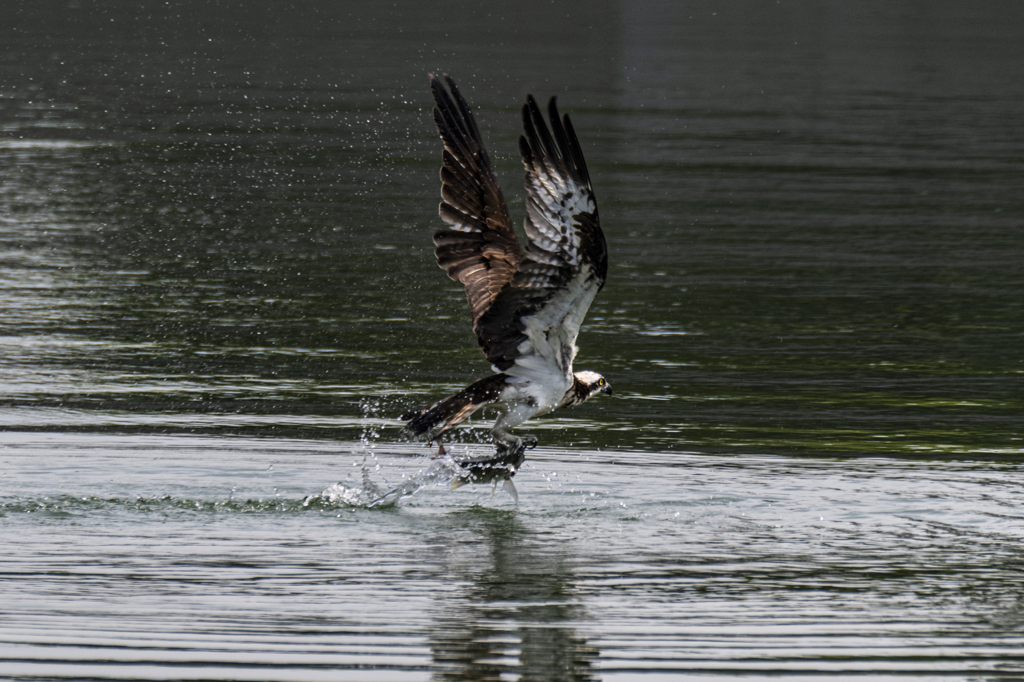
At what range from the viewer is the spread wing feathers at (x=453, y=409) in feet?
29.3

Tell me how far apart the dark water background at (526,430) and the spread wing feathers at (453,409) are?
1.55ft

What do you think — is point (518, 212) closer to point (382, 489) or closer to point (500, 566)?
point (382, 489)

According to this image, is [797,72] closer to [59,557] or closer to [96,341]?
[96,341]

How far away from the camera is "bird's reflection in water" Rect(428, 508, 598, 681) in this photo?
6.38 metres

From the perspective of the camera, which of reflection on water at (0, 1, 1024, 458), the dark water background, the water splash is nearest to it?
the dark water background

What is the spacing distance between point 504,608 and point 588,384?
2.46 metres

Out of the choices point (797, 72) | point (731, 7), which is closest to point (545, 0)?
point (731, 7)

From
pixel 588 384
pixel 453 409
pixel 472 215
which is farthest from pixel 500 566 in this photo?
pixel 472 215

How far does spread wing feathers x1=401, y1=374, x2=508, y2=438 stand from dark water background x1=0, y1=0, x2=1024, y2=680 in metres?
0.47

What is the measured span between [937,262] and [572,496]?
341 inches

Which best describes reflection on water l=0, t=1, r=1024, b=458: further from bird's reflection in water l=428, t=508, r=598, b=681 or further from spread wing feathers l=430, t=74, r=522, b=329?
bird's reflection in water l=428, t=508, r=598, b=681

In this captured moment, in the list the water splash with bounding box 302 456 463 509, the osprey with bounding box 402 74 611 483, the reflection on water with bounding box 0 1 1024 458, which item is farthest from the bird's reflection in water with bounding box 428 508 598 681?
the reflection on water with bounding box 0 1 1024 458

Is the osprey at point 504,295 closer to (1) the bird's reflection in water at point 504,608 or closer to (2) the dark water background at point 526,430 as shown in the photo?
(2) the dark water background at point 526,430

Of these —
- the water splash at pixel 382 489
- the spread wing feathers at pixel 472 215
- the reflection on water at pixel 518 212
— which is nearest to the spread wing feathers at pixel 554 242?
the spread wing feathers at pixel 472 215
